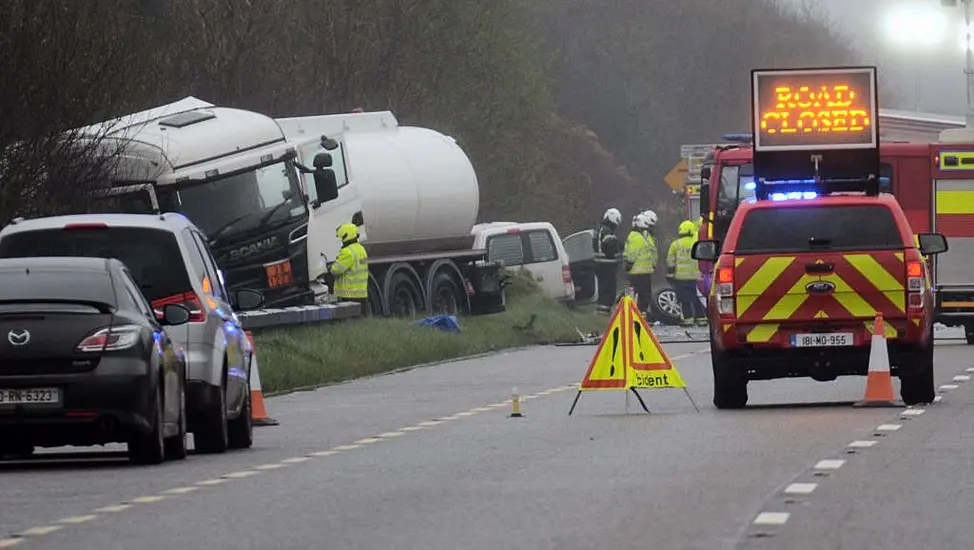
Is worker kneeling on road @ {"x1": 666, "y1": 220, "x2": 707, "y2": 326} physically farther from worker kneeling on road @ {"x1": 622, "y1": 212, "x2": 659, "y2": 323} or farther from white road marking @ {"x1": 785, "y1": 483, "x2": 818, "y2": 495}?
white road marking @ {"x1": 785, "y1": 483, "x2": 818, "y2": 495}

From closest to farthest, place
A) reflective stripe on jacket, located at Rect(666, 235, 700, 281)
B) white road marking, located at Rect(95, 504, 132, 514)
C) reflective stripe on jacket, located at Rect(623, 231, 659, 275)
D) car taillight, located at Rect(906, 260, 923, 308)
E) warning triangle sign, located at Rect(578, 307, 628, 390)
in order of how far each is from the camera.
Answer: white road marking, located at Rect(95, 504, 132, 514) → car taillight, located at Rect(906, 260, 923, 308) → warning triangle sign, located at Rect(578, 307, 628, 390) → reflective stripe on jacket, located at Rect(666, 235, 700, 281) → reflective stripe on jacket, located at Rect(623, 231, 659, 275)

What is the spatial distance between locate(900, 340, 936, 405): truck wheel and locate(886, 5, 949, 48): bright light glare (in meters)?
54.4

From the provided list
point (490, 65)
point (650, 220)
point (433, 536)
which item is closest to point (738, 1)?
point (490, 65)

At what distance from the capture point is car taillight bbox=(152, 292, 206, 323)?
60.8 feet

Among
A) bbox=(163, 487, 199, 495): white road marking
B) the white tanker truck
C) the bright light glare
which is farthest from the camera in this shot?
the bright light glare

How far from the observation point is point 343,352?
32.8 metres

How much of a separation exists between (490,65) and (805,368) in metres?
38.0

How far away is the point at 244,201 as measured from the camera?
115ft

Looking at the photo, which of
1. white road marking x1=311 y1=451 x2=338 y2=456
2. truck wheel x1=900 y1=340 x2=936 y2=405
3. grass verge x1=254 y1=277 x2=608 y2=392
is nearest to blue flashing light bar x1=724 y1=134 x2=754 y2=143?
grass verge x1=254 y1=277 x2=608 y2=392

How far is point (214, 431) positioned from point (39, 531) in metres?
6.09

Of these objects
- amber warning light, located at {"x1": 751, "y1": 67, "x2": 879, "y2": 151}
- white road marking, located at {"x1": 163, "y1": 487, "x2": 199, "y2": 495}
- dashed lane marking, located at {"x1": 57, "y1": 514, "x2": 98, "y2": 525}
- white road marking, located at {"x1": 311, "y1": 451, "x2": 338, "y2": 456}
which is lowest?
white road marking, located at {"x1": 311, "y1": 451, "x2": 338, "y2": 456}

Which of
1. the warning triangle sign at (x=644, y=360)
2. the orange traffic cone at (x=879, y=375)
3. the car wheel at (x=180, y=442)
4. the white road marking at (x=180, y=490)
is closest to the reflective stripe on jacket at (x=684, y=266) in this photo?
the warning triangle sign at (x=644, y=360)

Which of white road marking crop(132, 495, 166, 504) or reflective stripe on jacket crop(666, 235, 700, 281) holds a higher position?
white road marking crop(132, 495, 166, 504)

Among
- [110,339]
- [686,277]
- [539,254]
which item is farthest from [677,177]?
[110,339]
